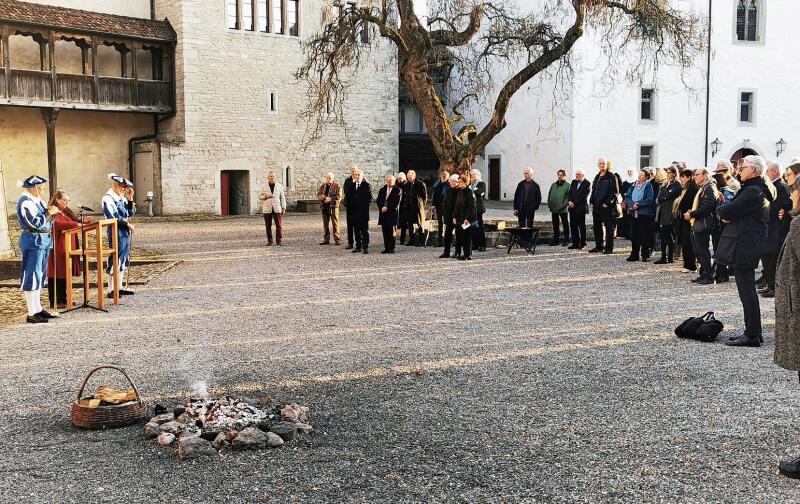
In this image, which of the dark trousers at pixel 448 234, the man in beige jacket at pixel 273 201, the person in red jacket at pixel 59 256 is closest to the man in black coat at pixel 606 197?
the dark trousers at pixel 448 234

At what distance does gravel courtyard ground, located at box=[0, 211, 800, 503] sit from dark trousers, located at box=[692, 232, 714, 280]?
0.31 meters

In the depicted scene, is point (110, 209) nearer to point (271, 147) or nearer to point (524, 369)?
point (524, 369)

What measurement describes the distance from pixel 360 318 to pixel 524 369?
333 cm

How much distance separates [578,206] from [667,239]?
3.00 metres

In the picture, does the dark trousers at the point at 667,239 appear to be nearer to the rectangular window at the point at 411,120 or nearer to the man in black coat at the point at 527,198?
the man in black coat at the point at 527,198

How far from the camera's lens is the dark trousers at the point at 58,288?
11844 mm

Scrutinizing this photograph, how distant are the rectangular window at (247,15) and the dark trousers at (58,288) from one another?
2596 centimetres

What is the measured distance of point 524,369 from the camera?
310 inches

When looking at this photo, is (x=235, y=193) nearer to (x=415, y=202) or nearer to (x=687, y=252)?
(x=415, y=202)

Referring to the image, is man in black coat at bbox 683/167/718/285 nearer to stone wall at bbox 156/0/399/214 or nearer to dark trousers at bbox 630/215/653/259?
dark trousers at bbox 630/215/653/259

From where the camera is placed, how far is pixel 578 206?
19141 mm

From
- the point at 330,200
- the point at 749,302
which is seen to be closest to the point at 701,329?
the point at 749,302

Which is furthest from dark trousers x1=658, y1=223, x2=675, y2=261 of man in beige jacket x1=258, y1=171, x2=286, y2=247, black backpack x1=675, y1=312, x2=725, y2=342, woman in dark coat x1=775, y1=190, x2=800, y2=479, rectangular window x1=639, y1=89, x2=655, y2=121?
rectangular window x1=639, y1=89, x2=655, y2=121

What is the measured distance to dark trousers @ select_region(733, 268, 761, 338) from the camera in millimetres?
8797
